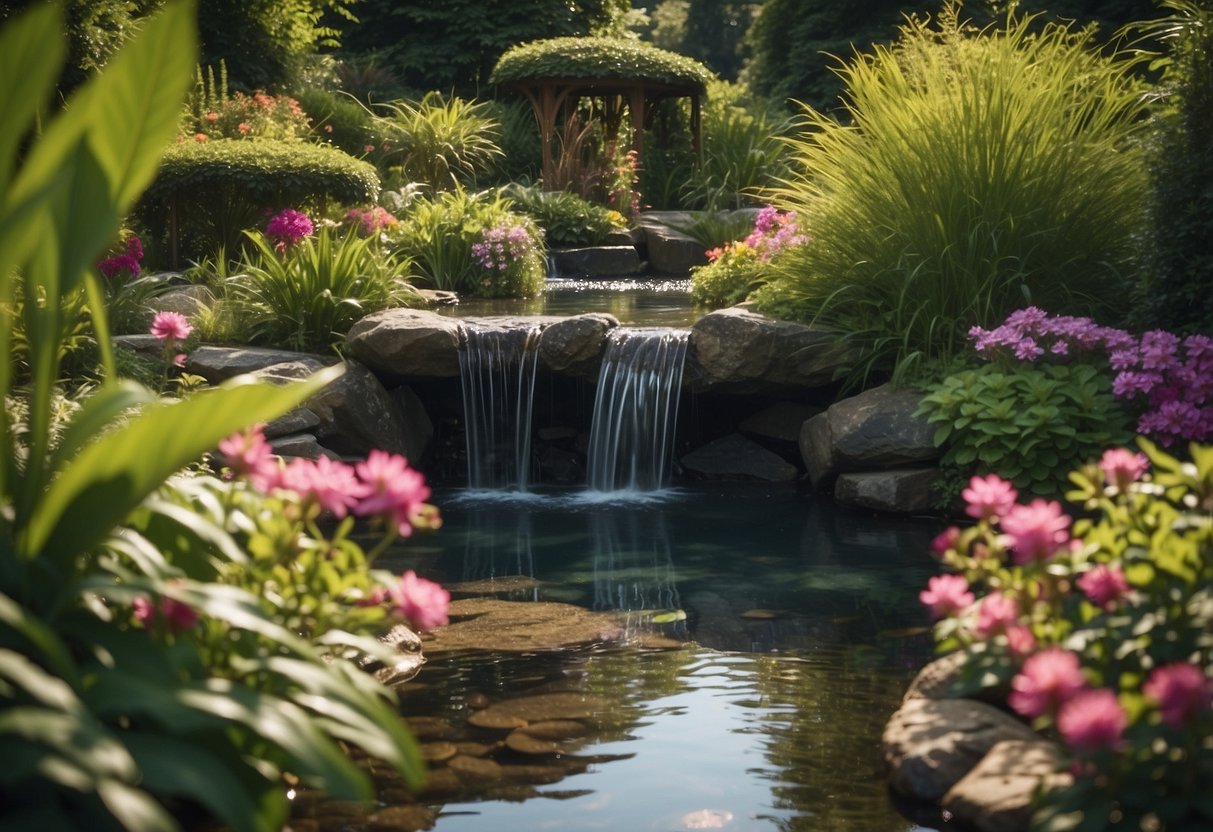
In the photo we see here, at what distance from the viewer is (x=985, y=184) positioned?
733 cm

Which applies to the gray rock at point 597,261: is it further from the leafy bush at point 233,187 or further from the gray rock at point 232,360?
the gray rock at point 232,360

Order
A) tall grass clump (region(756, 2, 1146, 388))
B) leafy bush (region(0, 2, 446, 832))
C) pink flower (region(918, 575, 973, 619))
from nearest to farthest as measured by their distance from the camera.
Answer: leafy bush (region(0, 2, 446, 832))
pink flower (region(918, 575, 973, 619))
tall grass clump (region(756, 2, 1146, 388))

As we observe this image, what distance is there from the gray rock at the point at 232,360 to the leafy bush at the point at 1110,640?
212 inches

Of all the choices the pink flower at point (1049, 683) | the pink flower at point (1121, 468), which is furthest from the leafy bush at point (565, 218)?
the pink flower at point (1049, 683)

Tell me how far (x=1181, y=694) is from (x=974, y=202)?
549 centimetres

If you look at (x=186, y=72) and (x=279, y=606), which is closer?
(x=186, y=72)

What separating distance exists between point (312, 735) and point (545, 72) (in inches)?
633

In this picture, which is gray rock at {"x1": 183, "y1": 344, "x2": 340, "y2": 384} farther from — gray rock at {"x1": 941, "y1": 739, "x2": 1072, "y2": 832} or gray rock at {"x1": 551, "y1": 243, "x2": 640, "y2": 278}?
gray rock at {"x1": 551, "y1": 243, "x2": 640, "y2": 278}

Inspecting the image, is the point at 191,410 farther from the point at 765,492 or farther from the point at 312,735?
the point at 765,492

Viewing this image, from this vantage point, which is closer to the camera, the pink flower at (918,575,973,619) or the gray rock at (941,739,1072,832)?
the pink flower at (918,575,973,619)

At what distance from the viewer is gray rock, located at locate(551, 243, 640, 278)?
46.7ft

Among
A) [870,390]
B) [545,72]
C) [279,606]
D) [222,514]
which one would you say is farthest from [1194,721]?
[545,72]

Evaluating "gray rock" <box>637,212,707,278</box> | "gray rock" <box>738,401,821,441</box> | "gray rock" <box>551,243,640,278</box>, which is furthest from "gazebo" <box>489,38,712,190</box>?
"gray rock" <box>738,401,821,441</box>

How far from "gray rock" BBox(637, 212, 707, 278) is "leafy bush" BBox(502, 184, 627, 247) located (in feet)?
1.79
